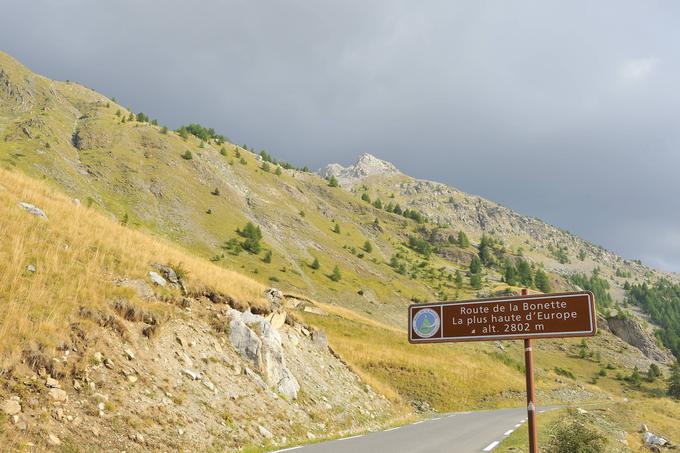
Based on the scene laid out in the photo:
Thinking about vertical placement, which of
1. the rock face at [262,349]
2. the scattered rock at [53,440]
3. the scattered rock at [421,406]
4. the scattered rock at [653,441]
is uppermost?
the rock face at [262,349]

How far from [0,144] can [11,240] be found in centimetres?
10111

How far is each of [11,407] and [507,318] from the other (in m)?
10.1

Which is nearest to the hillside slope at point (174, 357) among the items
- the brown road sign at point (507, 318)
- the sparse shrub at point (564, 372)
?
the brown road sign at point (507, 318)

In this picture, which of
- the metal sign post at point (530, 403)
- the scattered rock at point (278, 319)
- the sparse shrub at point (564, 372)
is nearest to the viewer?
the metal sign post at point (530, 403)

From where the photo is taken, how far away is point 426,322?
31.1ft

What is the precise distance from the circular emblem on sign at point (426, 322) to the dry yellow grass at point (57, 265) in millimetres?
8986

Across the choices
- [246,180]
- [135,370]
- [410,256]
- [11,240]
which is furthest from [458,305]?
[410,256]

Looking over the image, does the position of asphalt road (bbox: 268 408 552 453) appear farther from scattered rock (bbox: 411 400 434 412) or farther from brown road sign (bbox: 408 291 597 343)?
scattered rock (bbox: 411 400 434 412)

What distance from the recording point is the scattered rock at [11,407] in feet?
30.5

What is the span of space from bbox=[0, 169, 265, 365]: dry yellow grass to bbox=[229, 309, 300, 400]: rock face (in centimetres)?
172

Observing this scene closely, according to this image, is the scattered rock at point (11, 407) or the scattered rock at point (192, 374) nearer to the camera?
the scattered rock at point (11, 407)

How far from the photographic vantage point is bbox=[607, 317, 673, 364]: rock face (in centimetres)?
13462

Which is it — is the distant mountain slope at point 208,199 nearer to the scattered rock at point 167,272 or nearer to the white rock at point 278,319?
the white rock at point 278,319

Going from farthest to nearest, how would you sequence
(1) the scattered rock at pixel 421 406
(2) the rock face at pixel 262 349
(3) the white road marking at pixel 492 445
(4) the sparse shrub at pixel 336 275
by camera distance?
(4) the sparse shrub at pixel 336 275 < (1) the scattered rock at pixel 421 406 < (2) the rock face at pixel 262 349 < (3) the white road marking at pixel 492 445
